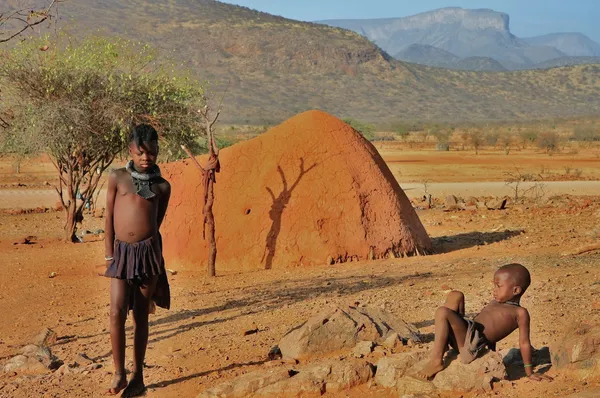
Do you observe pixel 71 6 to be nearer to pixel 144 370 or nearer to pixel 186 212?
pixel 186 212

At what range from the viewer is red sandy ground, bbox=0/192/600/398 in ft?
19.7

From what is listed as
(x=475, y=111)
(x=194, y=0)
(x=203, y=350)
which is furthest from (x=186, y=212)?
(x=194, y=0)

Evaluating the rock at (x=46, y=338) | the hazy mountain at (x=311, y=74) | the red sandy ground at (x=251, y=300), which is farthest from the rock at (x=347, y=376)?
the hazy mountain at (x=311, y=74)

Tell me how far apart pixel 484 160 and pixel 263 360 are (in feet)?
98.5

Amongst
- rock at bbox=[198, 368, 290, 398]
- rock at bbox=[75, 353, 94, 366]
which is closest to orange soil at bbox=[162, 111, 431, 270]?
rock at bbox=[75, 353, 94, 366]

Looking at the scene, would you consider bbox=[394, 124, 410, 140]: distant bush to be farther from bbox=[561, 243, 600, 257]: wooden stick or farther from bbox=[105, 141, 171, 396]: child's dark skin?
bbox=[105, 141, 171, 396]: child's dark skin

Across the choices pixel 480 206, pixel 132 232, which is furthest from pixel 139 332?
pixel 480 206

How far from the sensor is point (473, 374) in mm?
5020

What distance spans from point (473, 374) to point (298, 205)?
6.02 m

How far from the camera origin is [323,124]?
11625 mm

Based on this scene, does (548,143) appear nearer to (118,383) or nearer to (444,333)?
(444,333)

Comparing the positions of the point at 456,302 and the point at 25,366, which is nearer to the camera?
the point at 456,302

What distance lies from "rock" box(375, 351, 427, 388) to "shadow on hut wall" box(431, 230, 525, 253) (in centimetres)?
651

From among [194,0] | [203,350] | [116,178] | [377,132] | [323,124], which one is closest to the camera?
[116,178]
